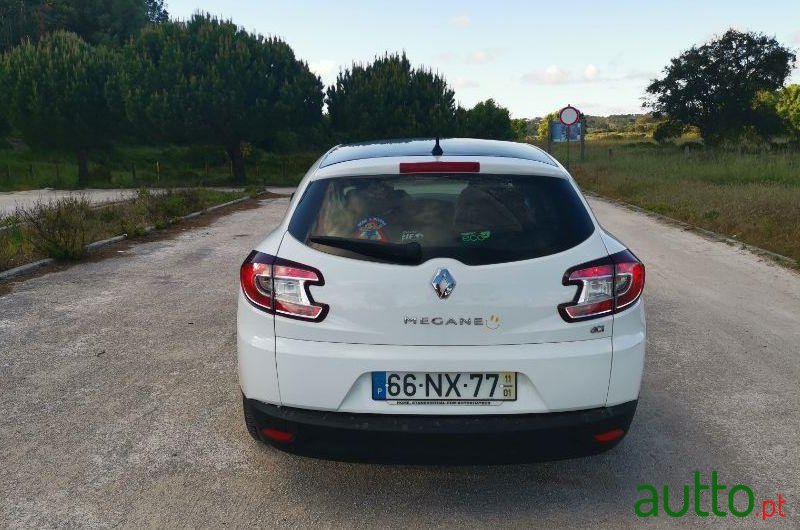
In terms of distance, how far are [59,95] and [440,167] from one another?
41808mm

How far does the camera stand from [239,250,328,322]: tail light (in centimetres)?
303

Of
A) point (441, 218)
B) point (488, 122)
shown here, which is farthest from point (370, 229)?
point (488, 122)

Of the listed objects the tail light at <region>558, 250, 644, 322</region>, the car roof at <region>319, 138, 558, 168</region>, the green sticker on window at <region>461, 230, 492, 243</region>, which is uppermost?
the car roof at <region>319, 138, 558, 168</region>

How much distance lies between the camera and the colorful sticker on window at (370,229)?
3.11 meters

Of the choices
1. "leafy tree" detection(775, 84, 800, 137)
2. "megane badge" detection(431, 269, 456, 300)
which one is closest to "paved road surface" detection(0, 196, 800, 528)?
"megane badge" detection(431, 269, 456, 300)

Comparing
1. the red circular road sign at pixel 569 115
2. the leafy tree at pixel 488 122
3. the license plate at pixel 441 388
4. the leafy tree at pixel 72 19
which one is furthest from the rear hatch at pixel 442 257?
the leafy tree at pixel 72 19

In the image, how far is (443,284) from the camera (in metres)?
2.94

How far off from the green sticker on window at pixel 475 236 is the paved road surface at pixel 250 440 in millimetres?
1270

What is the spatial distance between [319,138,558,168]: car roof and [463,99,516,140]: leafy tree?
43014 millimetres

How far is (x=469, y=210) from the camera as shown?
3.16 meters

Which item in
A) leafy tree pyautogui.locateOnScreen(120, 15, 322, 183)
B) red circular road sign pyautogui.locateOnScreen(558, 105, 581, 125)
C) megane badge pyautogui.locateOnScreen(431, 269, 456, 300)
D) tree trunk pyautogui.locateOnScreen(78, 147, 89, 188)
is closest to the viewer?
megane badge pyautogui.locateOnScreen(431, 269, 456, 300)

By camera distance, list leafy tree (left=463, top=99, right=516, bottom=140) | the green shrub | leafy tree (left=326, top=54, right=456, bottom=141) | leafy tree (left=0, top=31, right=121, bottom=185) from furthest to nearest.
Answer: leafy tree (left=463, top=99, right=516, bottom=140), leafy tree (left=326, top=54, right=456, bottom=141), leafy tree (left=0, top=31, right=121, bottom=185), the green shrub

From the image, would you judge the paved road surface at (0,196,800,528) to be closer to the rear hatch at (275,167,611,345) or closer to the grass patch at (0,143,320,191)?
the rear hatch at (275,167,611,345)

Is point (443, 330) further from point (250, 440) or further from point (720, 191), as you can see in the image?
point (720, 191)
